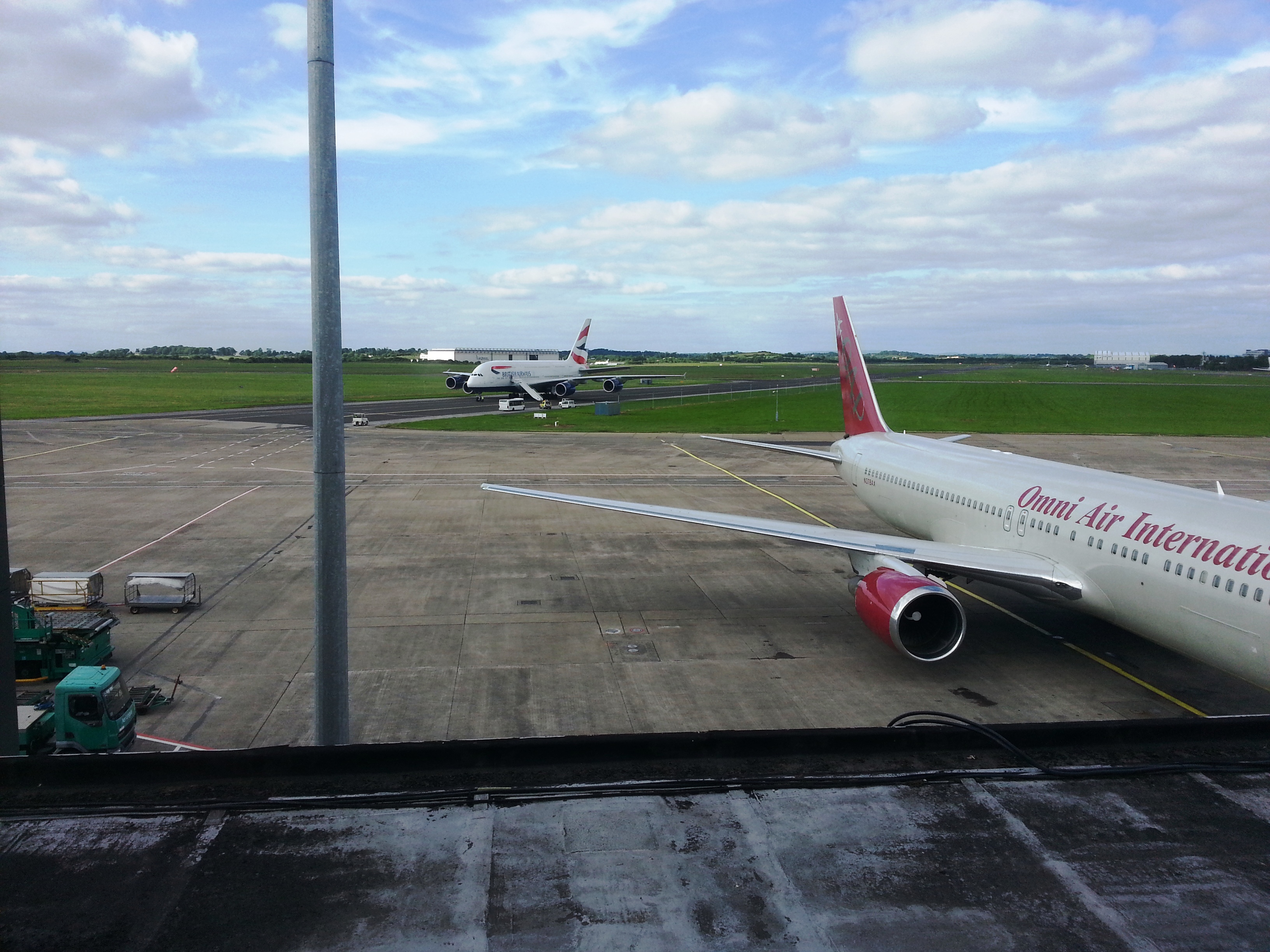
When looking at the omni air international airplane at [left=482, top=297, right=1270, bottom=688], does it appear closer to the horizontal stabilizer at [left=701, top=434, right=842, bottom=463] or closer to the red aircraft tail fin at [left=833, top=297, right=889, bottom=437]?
the horizontal stabilizer at [left=701, top=434, right=842, bottom=463]

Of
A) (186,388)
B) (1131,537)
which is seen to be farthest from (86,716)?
(186,388)

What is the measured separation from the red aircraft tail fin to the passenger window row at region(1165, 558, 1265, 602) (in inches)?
607

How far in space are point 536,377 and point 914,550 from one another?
7662 cm

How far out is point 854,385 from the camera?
3159 centimetres

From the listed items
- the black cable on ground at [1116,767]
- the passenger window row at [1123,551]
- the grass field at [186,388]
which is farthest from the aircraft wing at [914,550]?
the grass field at [186,388]

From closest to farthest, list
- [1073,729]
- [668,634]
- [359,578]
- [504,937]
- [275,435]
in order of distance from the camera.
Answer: [504,937] < [1073,729] < [668,634] < [359,578] < [275,435]

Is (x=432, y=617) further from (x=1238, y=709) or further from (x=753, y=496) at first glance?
(x=753, y=496)

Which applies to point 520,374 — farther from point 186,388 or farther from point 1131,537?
point 1131,537

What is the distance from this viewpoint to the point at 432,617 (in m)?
21.4

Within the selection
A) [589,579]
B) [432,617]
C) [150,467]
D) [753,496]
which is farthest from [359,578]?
[150,467]

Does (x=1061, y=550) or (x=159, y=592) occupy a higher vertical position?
(x=1061, y=550)

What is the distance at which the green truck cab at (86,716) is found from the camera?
13.1m

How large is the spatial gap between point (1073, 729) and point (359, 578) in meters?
21.5

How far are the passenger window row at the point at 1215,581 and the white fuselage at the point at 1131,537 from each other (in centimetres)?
2
